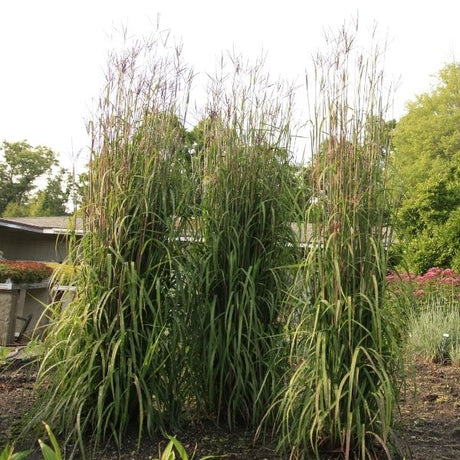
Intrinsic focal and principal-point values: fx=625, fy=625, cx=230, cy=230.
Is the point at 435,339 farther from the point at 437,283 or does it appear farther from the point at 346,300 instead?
the point at 346,300

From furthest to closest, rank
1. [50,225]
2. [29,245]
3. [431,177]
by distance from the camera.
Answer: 1. [29,245]
2. [50,225]
3. [431,177]

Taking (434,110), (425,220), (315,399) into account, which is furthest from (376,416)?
(434,110)

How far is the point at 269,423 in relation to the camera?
3521mm

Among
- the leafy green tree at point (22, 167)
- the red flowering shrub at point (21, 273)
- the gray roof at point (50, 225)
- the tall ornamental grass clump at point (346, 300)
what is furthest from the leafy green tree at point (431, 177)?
Result: the leafy green tree at point (22, 167)

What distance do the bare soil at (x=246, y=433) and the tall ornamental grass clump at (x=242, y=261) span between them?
168mm

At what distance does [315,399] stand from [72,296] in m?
1.61

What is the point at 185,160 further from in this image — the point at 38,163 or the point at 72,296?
the point at 38,163

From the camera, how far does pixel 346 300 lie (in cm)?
290

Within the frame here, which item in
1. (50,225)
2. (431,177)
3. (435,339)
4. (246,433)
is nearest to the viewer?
(246,433)

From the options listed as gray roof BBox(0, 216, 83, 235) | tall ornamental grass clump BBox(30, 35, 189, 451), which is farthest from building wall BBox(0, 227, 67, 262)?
tall ornamental grass clump BBox(30, 35, 189, 451)

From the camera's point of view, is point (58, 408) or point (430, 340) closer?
point (58, 408)

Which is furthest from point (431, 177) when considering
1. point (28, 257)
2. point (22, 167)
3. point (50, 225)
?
point (22, 167)

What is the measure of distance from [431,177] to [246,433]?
12.5m

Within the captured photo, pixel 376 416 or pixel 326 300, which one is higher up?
pixel 326 300
